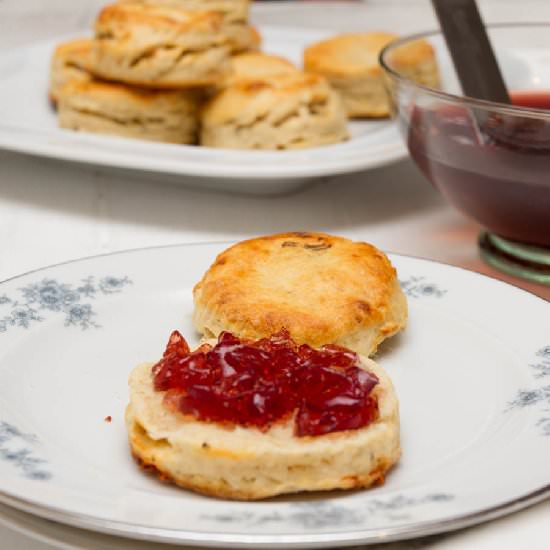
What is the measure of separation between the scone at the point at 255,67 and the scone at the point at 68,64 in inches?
15.8

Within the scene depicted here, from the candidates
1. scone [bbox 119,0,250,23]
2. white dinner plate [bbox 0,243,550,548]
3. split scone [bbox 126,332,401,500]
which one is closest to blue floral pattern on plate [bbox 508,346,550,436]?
white dinner plate [bbox 0,243,550,548]

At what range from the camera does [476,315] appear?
195 centimetres

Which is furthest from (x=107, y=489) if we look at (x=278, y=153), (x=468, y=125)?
(x=278, y=153)

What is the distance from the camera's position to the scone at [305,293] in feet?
5.91

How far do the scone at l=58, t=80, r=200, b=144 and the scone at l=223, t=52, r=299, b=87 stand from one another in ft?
0.42

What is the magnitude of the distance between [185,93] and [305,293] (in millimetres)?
1156

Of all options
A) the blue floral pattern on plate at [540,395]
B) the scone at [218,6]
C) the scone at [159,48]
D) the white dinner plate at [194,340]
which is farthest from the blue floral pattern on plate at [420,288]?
the scone at [218,6]

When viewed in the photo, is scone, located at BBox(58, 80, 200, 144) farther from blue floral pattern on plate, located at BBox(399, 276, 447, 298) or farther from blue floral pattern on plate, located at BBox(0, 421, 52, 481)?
blue floral pattern on plate, located at BBox(0, 421, 52, 481)

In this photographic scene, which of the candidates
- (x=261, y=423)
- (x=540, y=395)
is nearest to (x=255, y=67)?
(x=540, y=395)

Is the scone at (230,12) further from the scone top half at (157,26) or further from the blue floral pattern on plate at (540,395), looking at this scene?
the blue floral pattern on plate at (540,395)

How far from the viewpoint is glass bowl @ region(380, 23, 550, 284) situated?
2191mm

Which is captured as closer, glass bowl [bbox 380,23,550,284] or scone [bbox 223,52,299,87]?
glass bowl [bbox 380,23,550,284]

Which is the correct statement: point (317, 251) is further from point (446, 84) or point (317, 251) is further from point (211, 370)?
point (446, 84)

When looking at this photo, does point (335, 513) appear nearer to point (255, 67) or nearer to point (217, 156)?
point (217, 156)
